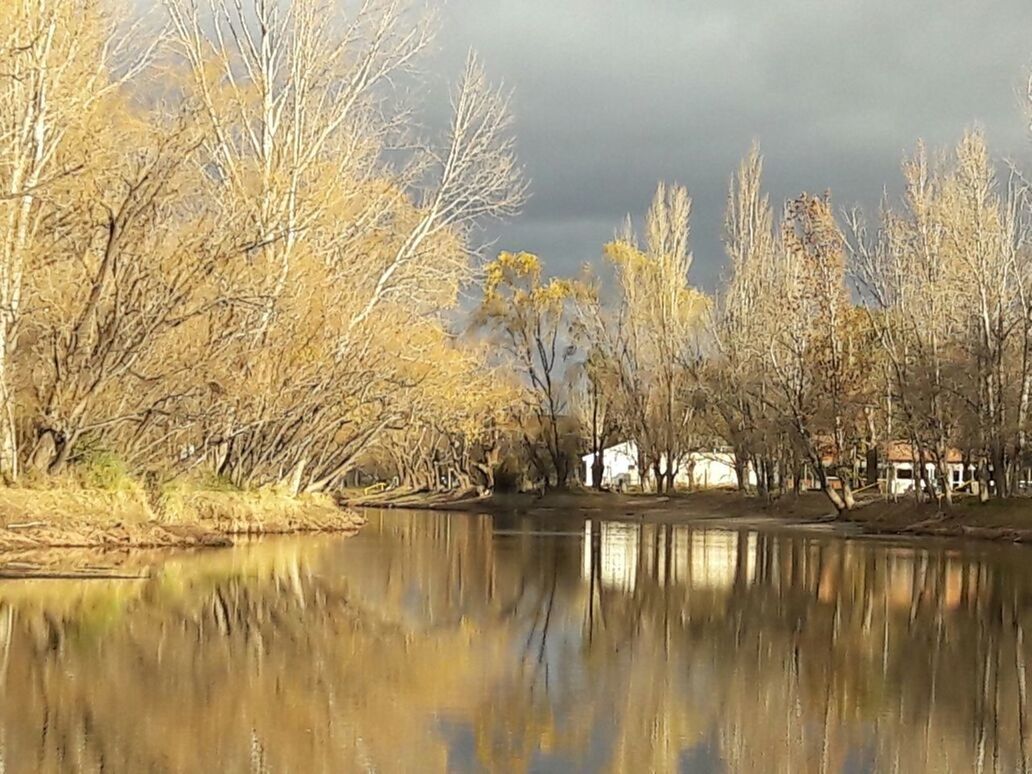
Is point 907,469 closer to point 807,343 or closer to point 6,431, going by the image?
point 807,343

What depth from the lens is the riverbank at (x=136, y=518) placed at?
19.6 meters

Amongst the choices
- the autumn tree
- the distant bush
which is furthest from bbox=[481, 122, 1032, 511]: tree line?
the distant bush

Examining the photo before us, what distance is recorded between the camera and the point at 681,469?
77.6 m

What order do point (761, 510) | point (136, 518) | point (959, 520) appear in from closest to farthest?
1. point (136, 518)
2. point (959, 520)
3. point (761, 510)

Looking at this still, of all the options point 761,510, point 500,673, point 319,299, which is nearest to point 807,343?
point 761,510

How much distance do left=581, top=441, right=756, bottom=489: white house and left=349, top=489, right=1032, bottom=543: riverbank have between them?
7102 millimetres

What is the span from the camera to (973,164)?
4072cm

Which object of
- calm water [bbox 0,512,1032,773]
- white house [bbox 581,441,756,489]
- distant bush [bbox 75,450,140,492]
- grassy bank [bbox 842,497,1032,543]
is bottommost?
calm water [bbox 0,512,1032,773]

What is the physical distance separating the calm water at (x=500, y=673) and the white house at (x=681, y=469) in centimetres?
5190

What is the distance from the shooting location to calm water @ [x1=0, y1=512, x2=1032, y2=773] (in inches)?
303

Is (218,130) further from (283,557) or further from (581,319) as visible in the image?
(581,319)

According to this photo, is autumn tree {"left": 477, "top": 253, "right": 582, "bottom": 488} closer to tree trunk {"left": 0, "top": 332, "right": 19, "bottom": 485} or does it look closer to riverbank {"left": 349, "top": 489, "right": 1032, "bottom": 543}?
riverbank {"left": 349, "top": 489, "right": 1032, "bottom": 543}

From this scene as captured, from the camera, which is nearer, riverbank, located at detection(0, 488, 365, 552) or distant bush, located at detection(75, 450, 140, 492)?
riverbank, located at detection(0, 488, 365, 552)

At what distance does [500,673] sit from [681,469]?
67670 mm
